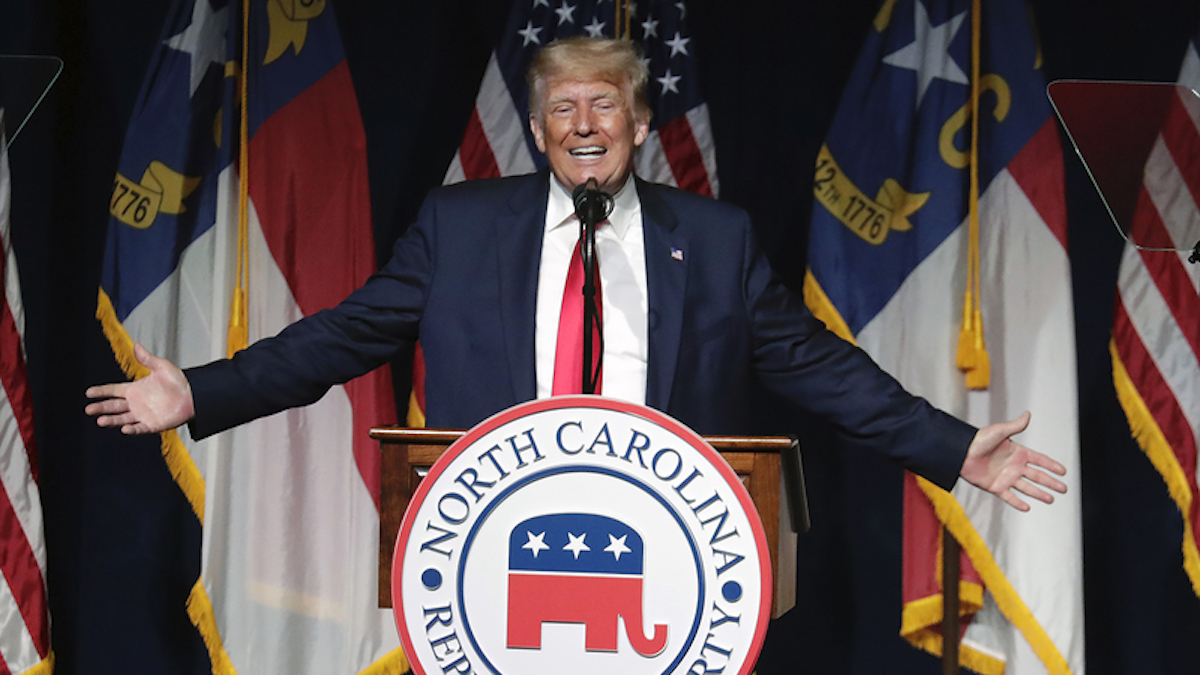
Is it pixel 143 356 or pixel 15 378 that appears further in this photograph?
pixel 15 378

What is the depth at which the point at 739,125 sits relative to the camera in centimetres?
351

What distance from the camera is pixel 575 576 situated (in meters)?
1.36

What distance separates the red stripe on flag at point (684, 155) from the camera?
317 centimetres

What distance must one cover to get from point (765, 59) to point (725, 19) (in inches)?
6.5

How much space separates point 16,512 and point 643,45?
1949 mm

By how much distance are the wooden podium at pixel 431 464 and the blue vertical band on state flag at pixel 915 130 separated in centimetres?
170

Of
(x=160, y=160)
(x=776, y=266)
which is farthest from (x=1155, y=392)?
(x=160, y=160)

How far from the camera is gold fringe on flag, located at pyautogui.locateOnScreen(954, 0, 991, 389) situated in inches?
115

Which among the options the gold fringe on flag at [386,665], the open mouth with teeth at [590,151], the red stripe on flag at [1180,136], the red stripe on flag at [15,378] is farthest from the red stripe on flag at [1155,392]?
the red stripe on flag at [15,378]

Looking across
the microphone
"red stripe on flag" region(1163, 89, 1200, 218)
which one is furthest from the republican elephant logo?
"red stripe on flag" region(1163, 89, 1200, 218)

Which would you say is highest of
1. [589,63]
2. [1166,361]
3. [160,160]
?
[160,160]

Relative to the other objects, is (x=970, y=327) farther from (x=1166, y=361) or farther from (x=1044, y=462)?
(x=1044, y=462)

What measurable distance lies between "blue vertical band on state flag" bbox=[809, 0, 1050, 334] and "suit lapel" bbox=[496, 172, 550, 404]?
1405 millimetres

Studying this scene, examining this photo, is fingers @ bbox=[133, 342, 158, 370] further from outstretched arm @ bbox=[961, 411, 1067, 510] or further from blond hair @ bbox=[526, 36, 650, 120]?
outstretched arm @ bbox=[961, 411, 1067, 510]
